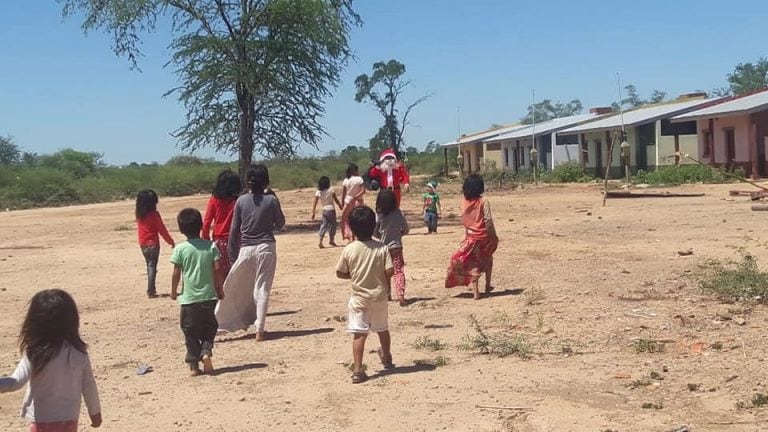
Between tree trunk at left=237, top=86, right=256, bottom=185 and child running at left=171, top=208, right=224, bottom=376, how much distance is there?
16551 millimetres

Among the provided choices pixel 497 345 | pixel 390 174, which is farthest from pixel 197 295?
pixel 390 174

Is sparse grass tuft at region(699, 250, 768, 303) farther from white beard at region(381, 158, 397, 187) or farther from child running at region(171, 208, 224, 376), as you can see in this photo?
white beard at region(381, 158, 397, 187)

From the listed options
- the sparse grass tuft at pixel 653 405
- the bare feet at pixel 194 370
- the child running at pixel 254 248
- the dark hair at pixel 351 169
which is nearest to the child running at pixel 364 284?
the bare feet at pixel 194 370

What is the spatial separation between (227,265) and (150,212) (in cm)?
305

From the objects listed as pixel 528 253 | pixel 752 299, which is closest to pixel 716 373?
pixel 752 299

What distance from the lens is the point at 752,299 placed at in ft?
27.6

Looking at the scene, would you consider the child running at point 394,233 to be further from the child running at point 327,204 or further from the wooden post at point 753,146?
the wooden post at point 753,146

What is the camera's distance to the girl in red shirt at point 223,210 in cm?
924

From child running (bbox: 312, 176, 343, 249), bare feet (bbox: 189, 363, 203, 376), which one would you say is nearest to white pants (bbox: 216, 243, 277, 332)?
bare feet (bbox: 189, 363, 203, 376)

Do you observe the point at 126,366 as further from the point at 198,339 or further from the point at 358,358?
the point at 358,358

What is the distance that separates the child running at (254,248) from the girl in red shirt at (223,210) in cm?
59

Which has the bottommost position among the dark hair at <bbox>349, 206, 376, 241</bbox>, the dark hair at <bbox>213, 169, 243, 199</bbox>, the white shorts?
the white shorts

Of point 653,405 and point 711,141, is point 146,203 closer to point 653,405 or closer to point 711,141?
→ point 653,405

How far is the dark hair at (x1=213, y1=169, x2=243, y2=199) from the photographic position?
923cm
